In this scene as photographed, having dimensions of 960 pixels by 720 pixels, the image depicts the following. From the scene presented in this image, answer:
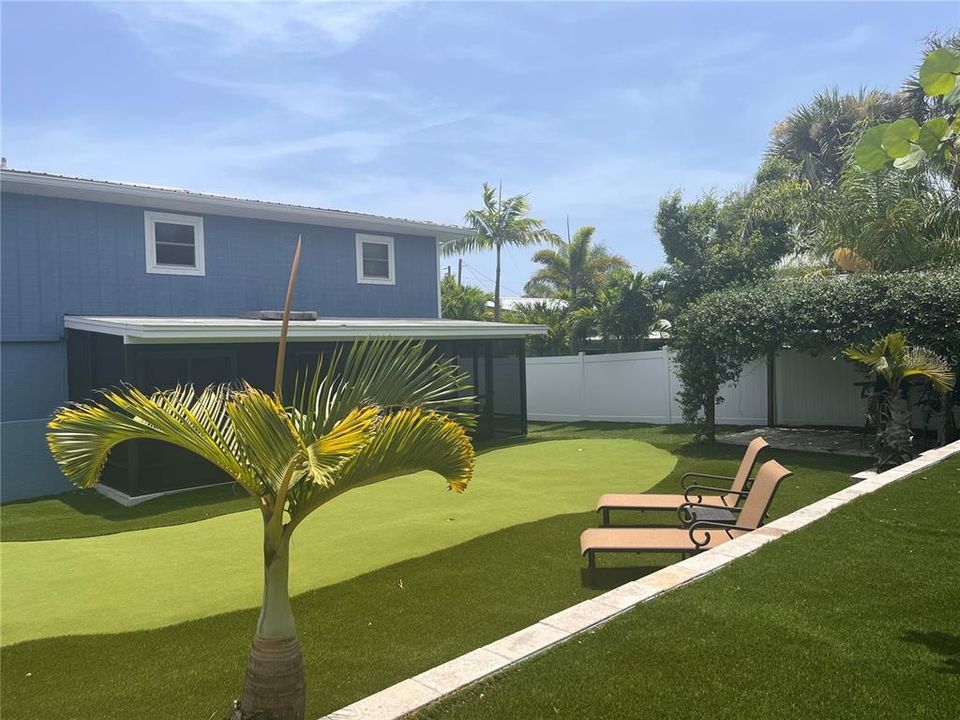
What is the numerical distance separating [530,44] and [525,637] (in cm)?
937

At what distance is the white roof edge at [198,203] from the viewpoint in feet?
40.4

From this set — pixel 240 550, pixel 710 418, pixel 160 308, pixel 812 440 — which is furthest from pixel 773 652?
pixel 160 308

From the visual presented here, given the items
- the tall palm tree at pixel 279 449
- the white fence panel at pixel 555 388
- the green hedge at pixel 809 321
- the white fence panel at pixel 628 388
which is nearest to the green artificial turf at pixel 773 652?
the tall palm tree at pixel 279 449

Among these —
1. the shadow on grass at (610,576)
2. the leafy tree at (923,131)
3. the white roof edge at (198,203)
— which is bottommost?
the shadow on grass at (610,576)

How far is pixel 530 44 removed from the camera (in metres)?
10.7

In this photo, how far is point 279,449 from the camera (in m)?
3.21

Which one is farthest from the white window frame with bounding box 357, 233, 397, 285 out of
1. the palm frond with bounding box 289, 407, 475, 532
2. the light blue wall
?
the palm frond with bounding box 289, 407, 475, 532

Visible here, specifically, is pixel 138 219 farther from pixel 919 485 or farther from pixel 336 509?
pixel 919 485

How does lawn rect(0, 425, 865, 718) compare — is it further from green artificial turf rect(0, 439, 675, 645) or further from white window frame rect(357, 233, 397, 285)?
white window frame rect(357, 233, 397, 285)

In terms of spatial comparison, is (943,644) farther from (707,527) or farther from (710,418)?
(710,418)

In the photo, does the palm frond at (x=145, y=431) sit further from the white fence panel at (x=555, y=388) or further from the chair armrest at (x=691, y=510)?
the white fence panel at (x=555, y=388)

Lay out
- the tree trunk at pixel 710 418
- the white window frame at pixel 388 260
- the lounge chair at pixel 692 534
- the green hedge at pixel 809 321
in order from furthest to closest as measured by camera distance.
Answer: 1. the white window frame at pixel 388 260
2. the tree trunk at pixel 710 418
3. the green hedge at pixel 809 321
4. the lounge chair at pixel 692 534

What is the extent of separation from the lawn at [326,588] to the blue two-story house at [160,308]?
2.05 m

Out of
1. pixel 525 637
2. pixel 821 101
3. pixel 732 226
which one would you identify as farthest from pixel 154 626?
pixel 821 101
